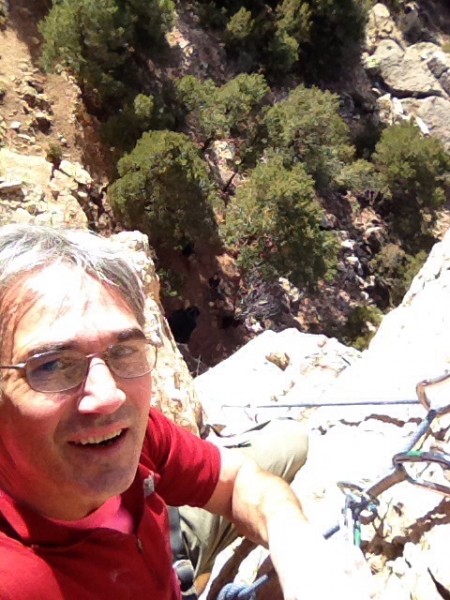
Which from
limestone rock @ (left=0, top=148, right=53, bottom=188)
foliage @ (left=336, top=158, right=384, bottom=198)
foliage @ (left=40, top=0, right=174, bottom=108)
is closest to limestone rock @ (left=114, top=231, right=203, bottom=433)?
limestone rock @ (left=0, top=148, right=53, bottom=188)

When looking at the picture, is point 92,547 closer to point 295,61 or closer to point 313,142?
point 313,142

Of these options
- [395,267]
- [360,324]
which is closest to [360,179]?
[395,267]

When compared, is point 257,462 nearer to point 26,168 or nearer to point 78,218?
point 78,218

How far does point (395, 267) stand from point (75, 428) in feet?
40.6

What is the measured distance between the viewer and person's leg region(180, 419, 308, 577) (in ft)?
6.87

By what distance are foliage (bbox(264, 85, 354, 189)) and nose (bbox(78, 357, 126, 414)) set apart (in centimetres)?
1038

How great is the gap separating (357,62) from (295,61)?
6.56ft

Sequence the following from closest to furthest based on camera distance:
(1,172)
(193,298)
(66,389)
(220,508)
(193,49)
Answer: (66,389) < (220,508) < (1,172) < (193,298) < (193,49)

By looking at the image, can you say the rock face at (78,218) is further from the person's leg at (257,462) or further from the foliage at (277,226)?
the foliage at (277,226)

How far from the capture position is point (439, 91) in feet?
53.0

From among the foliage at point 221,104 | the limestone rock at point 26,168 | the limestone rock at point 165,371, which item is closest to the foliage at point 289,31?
the foliage at point 221,104

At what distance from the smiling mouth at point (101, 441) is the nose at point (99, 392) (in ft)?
0.16

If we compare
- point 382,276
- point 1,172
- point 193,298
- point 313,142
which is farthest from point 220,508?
point 382,276

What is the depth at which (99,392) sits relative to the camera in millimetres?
1199
